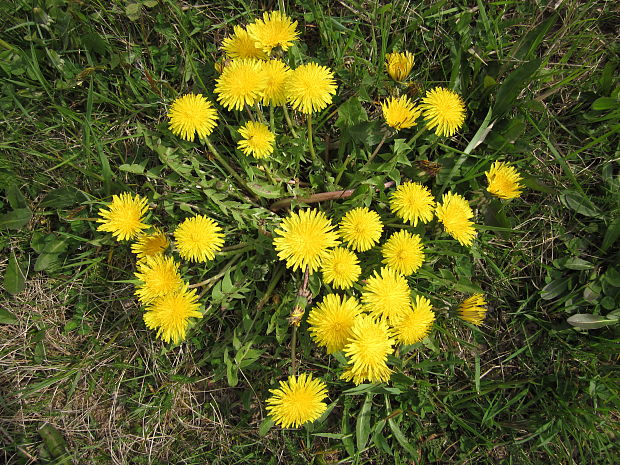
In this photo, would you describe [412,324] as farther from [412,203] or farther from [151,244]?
[151,244]

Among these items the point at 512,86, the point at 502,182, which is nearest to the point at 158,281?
the point at 502,182

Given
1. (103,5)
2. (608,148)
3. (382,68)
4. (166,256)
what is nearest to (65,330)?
(166,256)

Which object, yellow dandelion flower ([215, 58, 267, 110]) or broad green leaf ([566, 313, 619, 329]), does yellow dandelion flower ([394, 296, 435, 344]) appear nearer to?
broad green leaf ([566, 313, 619, 329])

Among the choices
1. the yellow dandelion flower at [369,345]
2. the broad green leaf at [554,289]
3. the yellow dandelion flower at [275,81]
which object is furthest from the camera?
the broad green leaf at [554,289]

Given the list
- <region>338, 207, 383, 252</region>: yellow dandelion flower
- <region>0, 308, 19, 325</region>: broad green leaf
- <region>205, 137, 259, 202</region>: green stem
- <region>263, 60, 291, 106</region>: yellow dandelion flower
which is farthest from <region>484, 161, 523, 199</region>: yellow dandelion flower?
<region>0, 308, 19, 325</region>: broad green leaf

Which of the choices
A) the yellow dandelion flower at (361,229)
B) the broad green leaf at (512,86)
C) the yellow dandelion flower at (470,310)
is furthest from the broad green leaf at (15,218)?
the broad green leaf at (512,86)

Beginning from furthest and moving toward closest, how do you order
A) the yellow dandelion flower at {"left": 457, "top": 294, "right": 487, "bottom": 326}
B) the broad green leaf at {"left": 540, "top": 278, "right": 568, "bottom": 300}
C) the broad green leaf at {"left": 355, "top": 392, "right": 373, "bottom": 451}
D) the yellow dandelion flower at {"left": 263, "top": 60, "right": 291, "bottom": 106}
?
the broad green leaf at {"left": 540, "top": 278, "right": 568, "bottom": 300} < the broad green leaf at {"left": 355, "top": 392, "right": 373, "bottom": 451} < the yellow dandelion flower at {"left": 457, "top": 294, "right": 487, "bottom": 326} < the yellow dandelion flower at {"left": 263, "top": 60, "right": 291, "bottom": 106}

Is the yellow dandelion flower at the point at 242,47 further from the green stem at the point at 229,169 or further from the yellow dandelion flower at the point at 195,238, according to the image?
the yellow dandelion flower at the point at 195,238
